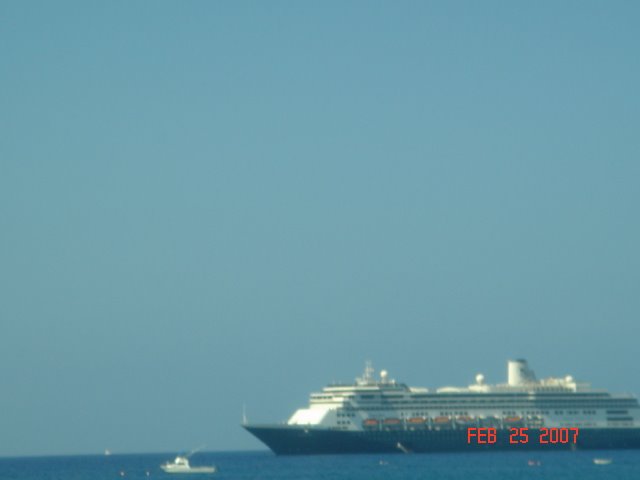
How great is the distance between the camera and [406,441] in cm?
11050

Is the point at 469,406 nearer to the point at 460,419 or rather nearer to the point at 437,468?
the point at 460,419

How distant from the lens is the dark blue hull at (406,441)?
107 meters

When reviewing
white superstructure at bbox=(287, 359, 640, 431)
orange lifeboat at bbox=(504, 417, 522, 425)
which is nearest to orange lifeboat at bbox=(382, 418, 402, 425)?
white superstructure at bbox=(287, 359, 640, 431)

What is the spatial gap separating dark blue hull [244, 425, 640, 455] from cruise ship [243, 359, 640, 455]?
0.26 ft

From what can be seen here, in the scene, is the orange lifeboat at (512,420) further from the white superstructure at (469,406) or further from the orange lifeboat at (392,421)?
the orange lifeboat at (392,421)

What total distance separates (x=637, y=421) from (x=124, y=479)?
45970 millimetres

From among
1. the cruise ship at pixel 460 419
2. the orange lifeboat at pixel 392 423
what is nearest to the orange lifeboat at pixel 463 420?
the cruise ship at pixel 460 419

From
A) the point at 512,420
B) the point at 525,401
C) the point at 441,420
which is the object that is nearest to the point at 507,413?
the point at 512,420

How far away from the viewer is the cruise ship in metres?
108

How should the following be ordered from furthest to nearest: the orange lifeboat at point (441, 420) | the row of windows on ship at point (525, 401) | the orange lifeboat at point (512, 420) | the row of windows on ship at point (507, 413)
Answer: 1. the orange lifeboat at point (512, 420)
2. the orange lifeboat at point (441, 420)
3. the row of windows on ship at point (525, 401)
4. the row of windows on ship at point (507, 413)

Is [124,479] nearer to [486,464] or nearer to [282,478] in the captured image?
[282,478]

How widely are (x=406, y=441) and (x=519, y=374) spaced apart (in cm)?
1366

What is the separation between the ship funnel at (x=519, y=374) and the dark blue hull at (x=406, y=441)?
5.60 metres

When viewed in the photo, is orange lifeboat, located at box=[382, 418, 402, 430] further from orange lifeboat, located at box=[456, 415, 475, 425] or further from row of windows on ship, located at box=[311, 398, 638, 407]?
orange lifeboat, located at box=[456, 415, 475, 425]
